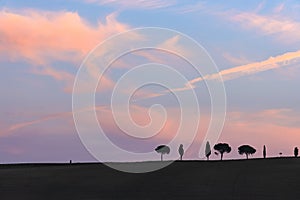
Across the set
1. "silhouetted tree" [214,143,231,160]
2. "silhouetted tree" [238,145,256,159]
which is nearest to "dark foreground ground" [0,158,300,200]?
"silhouetted tree" [214,143,231,160]

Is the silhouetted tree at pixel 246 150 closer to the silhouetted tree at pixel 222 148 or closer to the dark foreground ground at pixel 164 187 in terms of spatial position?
the silhouetted tree at pixel 222 148

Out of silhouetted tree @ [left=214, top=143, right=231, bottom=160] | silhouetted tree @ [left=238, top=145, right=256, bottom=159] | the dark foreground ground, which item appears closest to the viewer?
the dark foreground ground

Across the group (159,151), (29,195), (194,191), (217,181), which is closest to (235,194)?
(194,191)

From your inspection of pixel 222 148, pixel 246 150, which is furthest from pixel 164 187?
pixel 246 150

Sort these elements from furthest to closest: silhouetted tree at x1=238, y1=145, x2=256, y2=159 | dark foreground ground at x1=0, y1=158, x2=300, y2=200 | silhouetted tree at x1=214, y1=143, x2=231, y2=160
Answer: silhouetted tree at x1=238, y1=145, x2=256, y2=159 → silhouetted tree at x1=214, y1=143, x2=231, y2=160 → dark foreground ground at x1=0, y1=158, x2=300, y2=200

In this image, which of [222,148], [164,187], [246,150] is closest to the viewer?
[164,187]

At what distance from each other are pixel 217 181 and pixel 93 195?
39.4ft

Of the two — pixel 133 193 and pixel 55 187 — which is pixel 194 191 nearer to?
pixel 133 193

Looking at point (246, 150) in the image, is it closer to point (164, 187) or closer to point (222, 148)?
point (222, 148)

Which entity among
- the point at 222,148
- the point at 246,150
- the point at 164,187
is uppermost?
the point at 246,150

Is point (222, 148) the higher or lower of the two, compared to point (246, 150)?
lower

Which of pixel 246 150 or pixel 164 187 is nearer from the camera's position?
pixel 164 187

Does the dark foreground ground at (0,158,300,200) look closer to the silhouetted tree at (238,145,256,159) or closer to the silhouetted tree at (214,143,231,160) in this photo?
the silhouetted tree at (214,143,231,160)

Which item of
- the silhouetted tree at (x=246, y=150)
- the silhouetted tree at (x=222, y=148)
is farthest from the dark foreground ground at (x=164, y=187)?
the silhouetted tree at (x=246, y=150)
